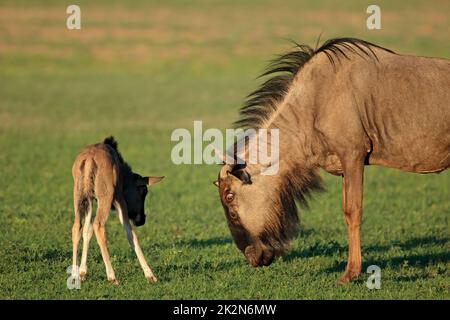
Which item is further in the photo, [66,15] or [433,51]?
[66,15]

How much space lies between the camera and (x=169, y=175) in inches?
749

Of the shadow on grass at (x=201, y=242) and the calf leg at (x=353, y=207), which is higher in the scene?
the calf leg at (x=353, y=207)

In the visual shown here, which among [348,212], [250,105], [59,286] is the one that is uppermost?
[250,105]

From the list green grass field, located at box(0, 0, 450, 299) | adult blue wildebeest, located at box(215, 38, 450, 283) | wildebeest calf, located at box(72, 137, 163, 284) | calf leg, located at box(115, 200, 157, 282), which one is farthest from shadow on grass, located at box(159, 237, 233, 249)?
adult blue wildebeest, located at box(215, 38, 450, 283)

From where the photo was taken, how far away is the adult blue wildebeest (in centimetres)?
996

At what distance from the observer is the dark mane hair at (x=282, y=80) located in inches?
405

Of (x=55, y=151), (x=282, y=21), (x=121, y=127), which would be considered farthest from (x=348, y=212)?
(x=282, y=21)

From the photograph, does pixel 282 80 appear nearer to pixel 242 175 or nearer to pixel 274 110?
pixel 274 110

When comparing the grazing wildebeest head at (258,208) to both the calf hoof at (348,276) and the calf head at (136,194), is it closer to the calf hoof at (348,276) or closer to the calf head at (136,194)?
the calf hoof at (348,276)

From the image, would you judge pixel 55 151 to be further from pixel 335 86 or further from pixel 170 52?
pixel 170 52

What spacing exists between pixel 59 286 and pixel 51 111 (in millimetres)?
20684

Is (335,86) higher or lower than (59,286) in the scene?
higher

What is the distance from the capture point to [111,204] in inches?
396

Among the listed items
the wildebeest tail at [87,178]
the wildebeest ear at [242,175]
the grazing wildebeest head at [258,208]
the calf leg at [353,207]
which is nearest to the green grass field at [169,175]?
the calf leg at [353,207]
